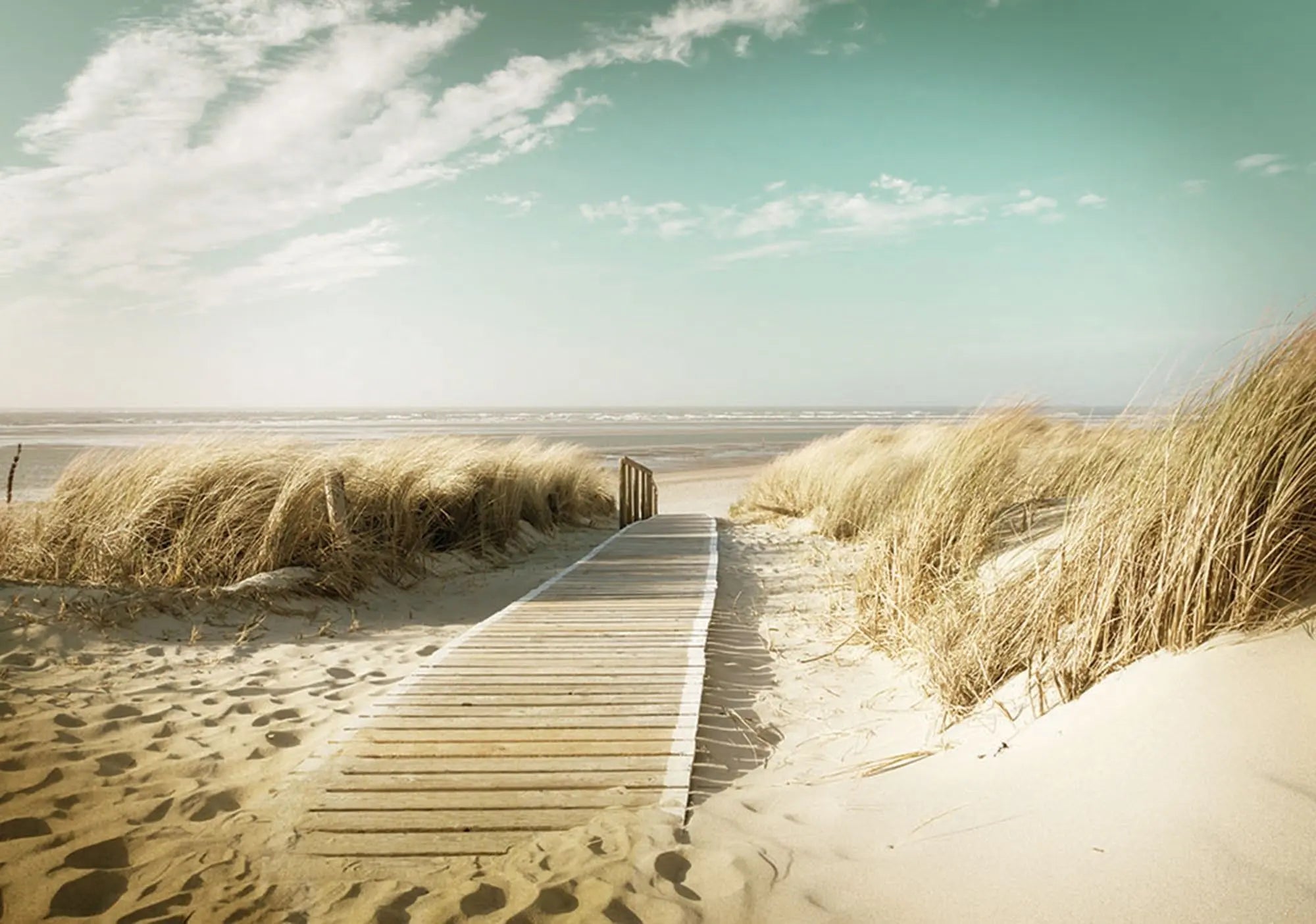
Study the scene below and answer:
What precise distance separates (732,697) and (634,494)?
9.74m

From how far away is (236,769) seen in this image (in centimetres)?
356

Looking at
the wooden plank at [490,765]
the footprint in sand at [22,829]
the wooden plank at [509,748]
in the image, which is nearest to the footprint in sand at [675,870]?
the wooden plank at [490,765]

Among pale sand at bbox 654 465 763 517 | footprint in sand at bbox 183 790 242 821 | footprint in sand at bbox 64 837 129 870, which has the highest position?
footprint in sand at bbox 64 837 129 870

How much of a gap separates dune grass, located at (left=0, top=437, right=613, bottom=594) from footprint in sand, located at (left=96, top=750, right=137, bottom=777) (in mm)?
2792

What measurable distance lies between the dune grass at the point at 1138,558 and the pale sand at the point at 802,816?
0.71ft

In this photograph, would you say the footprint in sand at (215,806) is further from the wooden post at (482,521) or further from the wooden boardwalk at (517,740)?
the wooden post at (482,521)

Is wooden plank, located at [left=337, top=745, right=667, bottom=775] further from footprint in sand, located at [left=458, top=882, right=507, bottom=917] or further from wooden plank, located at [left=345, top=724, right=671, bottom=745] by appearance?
footprint in sand, located at [left=458, top=882, right=507, bottom=917]

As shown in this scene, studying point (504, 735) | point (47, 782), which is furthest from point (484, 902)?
point (47, 782)

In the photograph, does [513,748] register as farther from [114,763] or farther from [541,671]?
[114,763]

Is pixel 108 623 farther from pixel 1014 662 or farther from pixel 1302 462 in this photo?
pixel 1302 462

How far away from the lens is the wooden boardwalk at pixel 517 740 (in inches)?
115

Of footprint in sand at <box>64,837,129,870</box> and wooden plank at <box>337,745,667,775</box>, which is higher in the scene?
wooden plank at <box>337,745,667,775</box>

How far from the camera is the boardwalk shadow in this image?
351 centimetres

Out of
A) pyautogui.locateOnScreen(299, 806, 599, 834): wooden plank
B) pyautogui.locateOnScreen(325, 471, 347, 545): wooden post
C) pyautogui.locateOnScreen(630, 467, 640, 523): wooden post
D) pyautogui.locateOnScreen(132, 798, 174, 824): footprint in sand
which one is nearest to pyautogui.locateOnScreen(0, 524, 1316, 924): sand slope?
pyautogui.locateOnScreen(132, 798, 174, 824): footprint in sand
